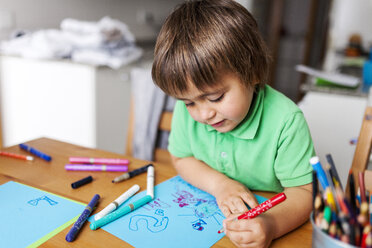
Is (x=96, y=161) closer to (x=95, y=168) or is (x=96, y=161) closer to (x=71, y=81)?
(x=95, y=168)

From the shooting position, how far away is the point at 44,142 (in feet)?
3.00

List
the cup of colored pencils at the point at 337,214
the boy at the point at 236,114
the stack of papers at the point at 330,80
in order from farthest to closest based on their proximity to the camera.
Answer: the stack of papers at the point at 330,80 → the boy at the point at 236,114 → the cup of colored pencils at the point at 337,214

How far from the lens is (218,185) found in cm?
68

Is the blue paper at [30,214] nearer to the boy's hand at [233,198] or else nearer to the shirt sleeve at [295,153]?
the boy's hand at [233,198]

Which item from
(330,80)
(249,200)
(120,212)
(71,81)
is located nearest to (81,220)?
(120,212)

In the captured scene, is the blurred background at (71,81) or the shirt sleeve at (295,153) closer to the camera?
the shirt sleeve at (295,153)

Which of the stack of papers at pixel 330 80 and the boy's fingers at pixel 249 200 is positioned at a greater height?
the stack of papers at pixel 330 80

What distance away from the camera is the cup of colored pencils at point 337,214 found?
0.34m

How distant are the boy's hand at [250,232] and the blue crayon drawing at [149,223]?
114 mm

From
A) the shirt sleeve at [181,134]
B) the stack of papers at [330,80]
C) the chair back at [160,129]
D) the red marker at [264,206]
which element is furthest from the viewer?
the stack of papers at [330,80]

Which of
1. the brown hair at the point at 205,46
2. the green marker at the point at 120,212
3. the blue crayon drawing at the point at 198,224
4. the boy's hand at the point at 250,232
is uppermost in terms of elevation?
the brown hair at the point at 205,46

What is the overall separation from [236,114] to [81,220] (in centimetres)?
32

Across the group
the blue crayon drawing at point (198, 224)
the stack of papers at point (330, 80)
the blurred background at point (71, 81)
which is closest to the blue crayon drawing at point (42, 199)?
the blue crayon drawing at point (198, 224)

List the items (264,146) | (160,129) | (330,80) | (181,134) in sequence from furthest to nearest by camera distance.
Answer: (330,80), (160,129), (181,134), (264,146)
